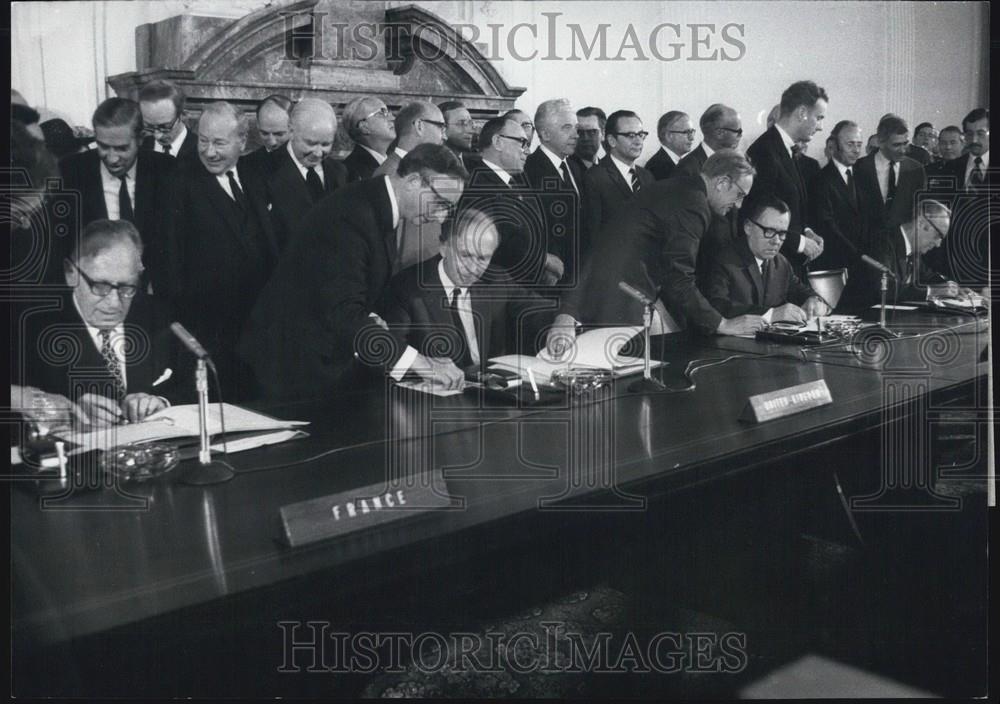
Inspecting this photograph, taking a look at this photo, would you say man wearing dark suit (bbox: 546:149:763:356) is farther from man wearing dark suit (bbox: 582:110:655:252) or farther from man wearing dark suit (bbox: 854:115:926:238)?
man wearing dark suit (bbox: 854:115:926:238)

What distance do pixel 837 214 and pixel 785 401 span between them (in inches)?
62.9

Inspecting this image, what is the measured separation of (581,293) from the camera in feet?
12.4

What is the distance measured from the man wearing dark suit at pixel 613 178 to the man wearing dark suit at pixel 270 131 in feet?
3.76

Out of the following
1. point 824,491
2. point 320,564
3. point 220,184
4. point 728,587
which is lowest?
point 728,587

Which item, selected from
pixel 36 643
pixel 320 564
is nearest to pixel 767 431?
pixel 320 564

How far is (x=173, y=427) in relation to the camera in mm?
2592

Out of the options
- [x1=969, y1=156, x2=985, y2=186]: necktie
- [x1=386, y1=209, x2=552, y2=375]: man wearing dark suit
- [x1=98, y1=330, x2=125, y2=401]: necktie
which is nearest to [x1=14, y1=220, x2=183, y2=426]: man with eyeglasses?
[x1=98, y1=330, x2=125, y2=401]: necktie

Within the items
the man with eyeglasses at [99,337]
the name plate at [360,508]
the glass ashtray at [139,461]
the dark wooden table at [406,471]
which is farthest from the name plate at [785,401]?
the man with eyeglasses at [99,337]

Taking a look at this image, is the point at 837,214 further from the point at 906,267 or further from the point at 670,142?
the point at 670,142

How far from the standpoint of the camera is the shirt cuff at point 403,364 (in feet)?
10.7

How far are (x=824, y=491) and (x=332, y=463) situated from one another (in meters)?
2.20

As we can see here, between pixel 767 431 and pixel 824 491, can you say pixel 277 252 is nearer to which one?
pixel 767 431

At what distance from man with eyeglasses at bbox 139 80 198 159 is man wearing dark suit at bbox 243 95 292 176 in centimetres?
20

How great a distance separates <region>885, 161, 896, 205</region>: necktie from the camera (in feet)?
14.0
